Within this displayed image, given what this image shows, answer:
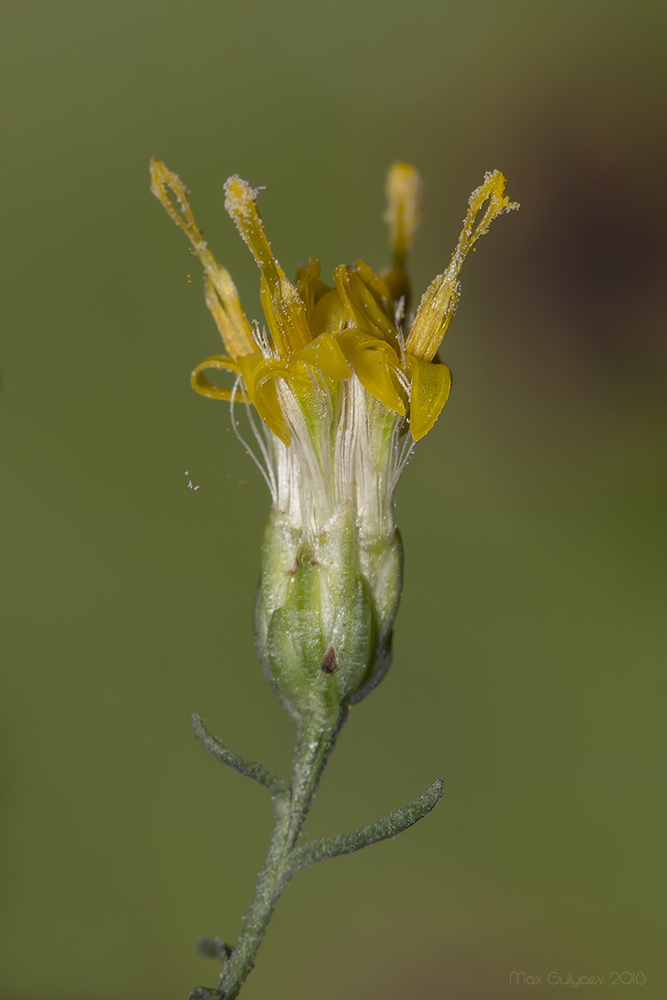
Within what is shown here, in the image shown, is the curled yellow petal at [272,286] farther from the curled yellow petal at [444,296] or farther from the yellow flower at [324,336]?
the curled yellow petal at [444,296]

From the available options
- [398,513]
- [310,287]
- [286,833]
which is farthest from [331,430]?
[398,513]

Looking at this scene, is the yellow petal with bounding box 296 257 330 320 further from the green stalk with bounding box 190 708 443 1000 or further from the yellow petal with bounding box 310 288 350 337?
the green stalk with bounding box 190 708 443 1000

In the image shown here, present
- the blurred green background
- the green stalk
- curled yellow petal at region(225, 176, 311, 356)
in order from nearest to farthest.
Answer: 1. the green stalk
2. curled yellow petal at region(225, 176, 311, 356)
3. the blurred green background

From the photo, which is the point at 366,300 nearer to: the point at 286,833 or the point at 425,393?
the point at 425,393

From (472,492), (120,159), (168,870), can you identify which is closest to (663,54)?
(472,492)

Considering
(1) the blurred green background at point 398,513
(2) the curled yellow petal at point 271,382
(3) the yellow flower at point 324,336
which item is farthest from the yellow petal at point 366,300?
(1) the blurred green background at point 398,513

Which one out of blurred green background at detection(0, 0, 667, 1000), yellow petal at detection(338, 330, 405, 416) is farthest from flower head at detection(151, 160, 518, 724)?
blurred green background at detection(0, 0, 667, 1000)
